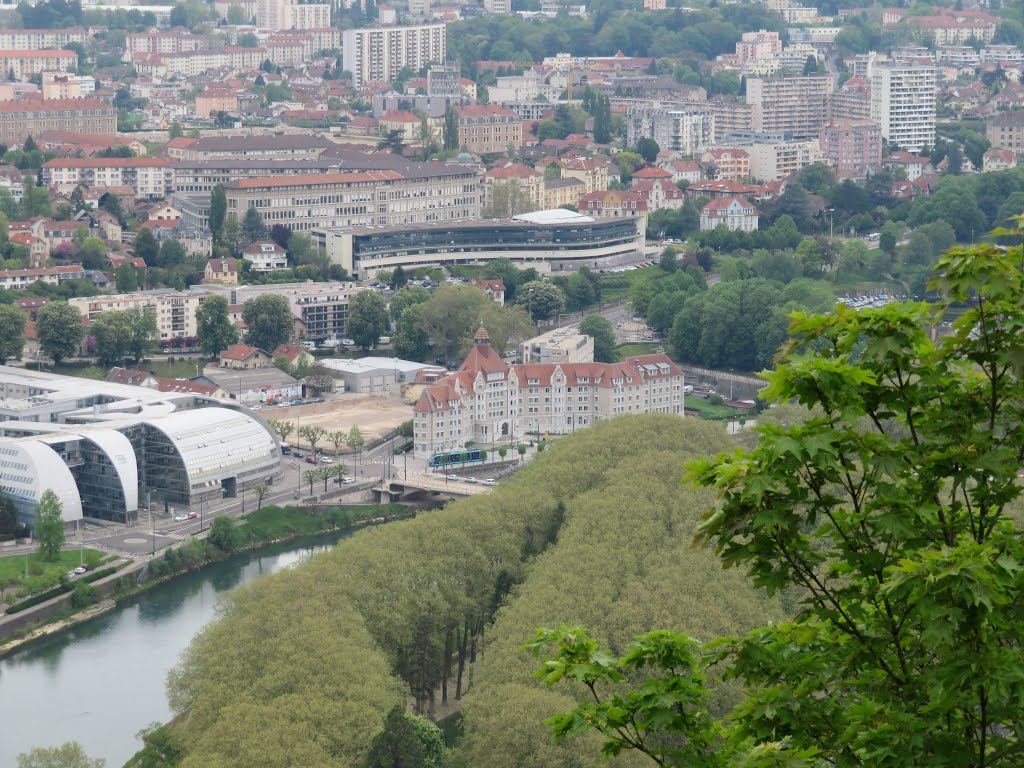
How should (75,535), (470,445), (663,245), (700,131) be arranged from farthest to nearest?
(700,131)
(663,245)
(470,445)
(75,535)

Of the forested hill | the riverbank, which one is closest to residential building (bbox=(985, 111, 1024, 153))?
the riverbank

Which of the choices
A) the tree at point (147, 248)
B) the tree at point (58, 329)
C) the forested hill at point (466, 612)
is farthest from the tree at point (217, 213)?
the forested hill at point (466, 612)

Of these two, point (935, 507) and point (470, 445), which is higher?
point (935, 507)

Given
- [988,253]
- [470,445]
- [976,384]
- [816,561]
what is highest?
[988,253]

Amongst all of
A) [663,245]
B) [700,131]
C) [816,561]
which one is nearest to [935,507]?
[816,561]

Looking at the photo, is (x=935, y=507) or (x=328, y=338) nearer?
(x=935, y=507)

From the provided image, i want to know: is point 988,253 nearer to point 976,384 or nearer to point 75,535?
point 976,384
